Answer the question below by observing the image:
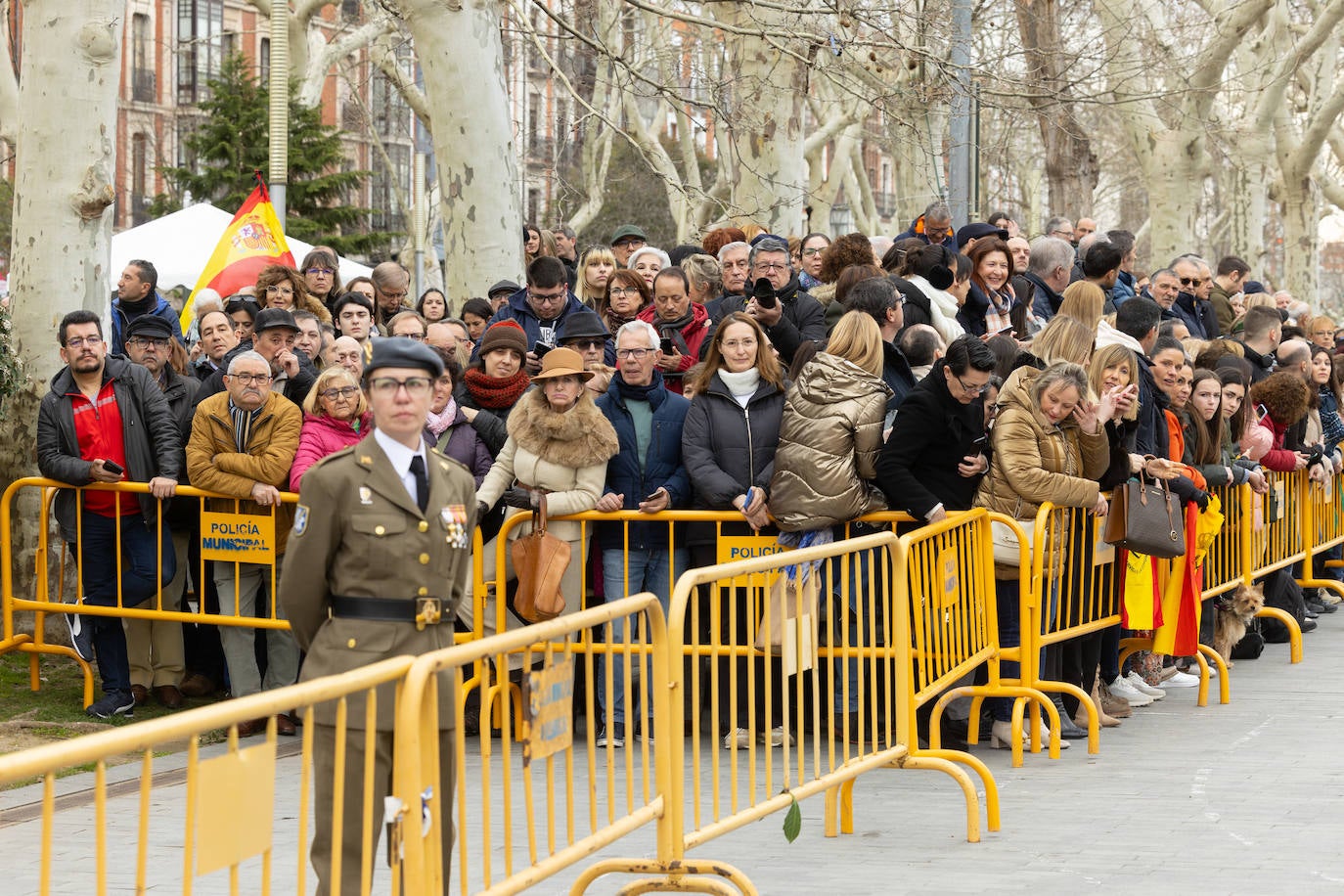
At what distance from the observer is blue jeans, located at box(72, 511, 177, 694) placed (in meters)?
9.78

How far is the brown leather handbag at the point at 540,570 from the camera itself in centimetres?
887

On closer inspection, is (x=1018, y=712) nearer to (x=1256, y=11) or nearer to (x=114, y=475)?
(x=114, y=475)

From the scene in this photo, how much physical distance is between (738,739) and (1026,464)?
9.27 ft

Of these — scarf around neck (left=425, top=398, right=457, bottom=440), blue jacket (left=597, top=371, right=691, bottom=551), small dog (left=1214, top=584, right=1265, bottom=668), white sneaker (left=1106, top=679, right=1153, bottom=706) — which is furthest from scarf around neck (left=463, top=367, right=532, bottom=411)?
small dog (left=1214, top=584, right=1265, bottom=668)

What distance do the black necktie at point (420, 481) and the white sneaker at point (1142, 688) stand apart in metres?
6.15

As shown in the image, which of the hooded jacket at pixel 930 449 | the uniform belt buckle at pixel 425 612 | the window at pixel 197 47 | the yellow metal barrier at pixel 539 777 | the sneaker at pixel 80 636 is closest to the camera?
the yellow metal barrier at pixel 539 777

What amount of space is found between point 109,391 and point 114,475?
449mm

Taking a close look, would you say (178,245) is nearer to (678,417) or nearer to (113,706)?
(113,706)

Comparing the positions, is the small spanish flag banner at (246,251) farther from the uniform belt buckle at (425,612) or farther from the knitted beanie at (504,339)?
the uniform belt buckle at (425,612)

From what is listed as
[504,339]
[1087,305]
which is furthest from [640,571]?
[1087,305]

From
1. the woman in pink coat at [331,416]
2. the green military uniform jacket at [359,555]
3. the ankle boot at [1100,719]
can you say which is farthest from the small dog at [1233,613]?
the green military uniform jacket at [359,555]

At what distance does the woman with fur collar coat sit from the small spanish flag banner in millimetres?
6538

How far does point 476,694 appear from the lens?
955 cm

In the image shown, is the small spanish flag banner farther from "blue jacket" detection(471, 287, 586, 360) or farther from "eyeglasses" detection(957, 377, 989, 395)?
"eyeglasses" detection(957, 377, 989, 395)
